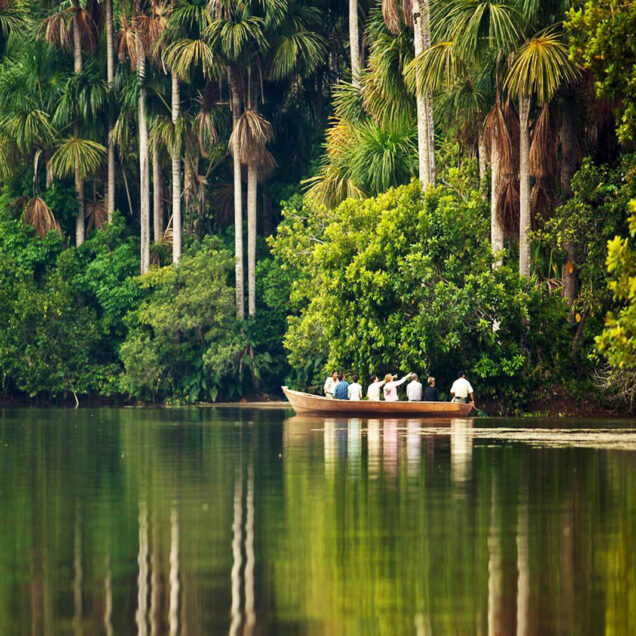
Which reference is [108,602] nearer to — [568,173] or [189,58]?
[568,173]

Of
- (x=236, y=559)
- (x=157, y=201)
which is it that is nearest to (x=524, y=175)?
(x=157, y=201)

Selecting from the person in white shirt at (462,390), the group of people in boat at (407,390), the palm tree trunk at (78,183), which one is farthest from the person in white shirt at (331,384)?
the palm tree trunk at (78,183)

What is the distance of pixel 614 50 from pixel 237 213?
87.4 ft

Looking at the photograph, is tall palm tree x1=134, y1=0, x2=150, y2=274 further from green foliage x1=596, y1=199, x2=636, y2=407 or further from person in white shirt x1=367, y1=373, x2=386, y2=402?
green foliage x1=596, y1=199, x2=636, y2=407

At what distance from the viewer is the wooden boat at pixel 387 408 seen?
34375 mm

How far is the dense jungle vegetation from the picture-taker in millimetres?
35531

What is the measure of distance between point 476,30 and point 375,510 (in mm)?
22570

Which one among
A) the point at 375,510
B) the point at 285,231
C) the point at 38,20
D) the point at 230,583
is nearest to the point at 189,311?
the point at 285,231

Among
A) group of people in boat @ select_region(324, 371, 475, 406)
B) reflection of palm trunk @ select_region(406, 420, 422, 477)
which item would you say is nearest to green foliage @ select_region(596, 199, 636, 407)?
reflection of palm trunk @ select_region(406, 420, 422, 477)

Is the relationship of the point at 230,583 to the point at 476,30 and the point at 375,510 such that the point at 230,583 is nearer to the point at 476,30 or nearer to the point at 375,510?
the point at 375,510

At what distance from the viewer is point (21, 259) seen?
180ft

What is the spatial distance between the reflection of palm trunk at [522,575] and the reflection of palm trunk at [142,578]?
7.25 ft

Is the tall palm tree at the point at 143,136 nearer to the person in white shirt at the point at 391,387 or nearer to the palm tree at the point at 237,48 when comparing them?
the palm tree at the point at 237,48

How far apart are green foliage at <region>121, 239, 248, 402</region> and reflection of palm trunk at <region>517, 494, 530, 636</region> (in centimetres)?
3825
